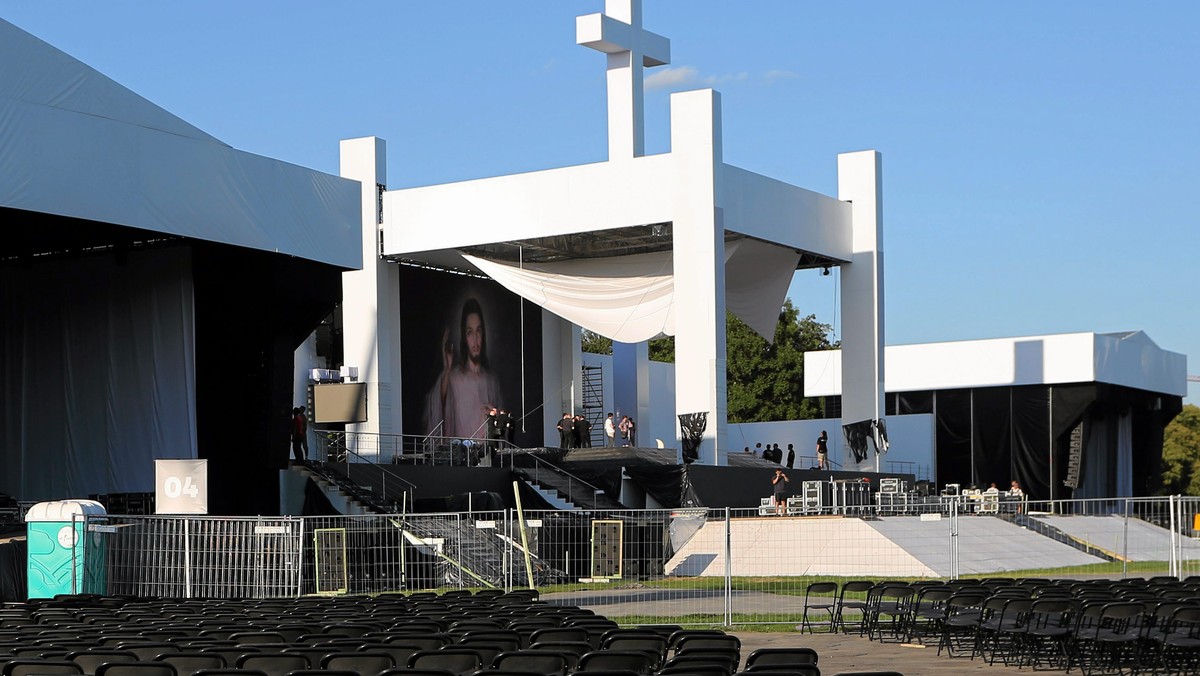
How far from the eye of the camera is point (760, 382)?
227 ft

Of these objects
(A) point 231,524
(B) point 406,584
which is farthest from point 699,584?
(A) point 231,524

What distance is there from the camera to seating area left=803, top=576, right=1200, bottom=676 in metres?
12.2

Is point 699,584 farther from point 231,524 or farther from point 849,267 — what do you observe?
point 849,267

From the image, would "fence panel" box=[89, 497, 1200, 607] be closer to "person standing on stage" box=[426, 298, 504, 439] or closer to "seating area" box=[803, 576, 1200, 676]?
"seating area" box=[803, 576, 1200, 676]

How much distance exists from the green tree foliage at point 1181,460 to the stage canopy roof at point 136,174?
4834 centimetres

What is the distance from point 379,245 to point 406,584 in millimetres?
20366

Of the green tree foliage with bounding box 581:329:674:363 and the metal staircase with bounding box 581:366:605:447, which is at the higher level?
the green tree foliage with bounding box 581:329:674:363

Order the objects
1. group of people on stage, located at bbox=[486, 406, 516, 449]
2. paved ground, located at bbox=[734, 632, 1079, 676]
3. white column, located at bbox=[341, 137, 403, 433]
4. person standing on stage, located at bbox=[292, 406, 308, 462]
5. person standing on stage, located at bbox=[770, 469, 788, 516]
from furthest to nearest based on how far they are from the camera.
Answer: group of people on stage, located at bbox=[486, 406, 516, 449] → white column, located at bbox=[341, 137, 403, 433] → person standing on stage, located at bbox=[770, 469, 788, 516] → person standing on stage, located at bbox=[292, 406, 308, 462] → paved ground, located at bbox=[734, 632, 1079, 676]

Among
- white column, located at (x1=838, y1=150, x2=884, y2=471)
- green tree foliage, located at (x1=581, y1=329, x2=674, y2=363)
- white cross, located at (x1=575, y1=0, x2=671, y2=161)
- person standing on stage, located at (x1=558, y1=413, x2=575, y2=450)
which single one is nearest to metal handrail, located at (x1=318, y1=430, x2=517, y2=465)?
person standing on stage, located at (x1=558, y1=413, x2=575, y2=450)

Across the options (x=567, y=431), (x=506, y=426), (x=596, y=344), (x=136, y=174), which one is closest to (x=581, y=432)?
(x=567, y=431)

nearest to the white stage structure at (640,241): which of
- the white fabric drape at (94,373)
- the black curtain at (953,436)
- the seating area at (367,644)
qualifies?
the white fabric drape at (94,373)

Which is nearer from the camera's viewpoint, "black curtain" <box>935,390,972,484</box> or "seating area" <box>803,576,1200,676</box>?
"seating area" <box>803,576,1200,676</box>

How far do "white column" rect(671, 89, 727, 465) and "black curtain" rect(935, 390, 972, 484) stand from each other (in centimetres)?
1829

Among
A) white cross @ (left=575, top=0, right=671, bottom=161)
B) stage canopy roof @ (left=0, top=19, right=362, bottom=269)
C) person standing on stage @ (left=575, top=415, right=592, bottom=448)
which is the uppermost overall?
white cross @ (left=575, top=0, right=671, bottom=161)
